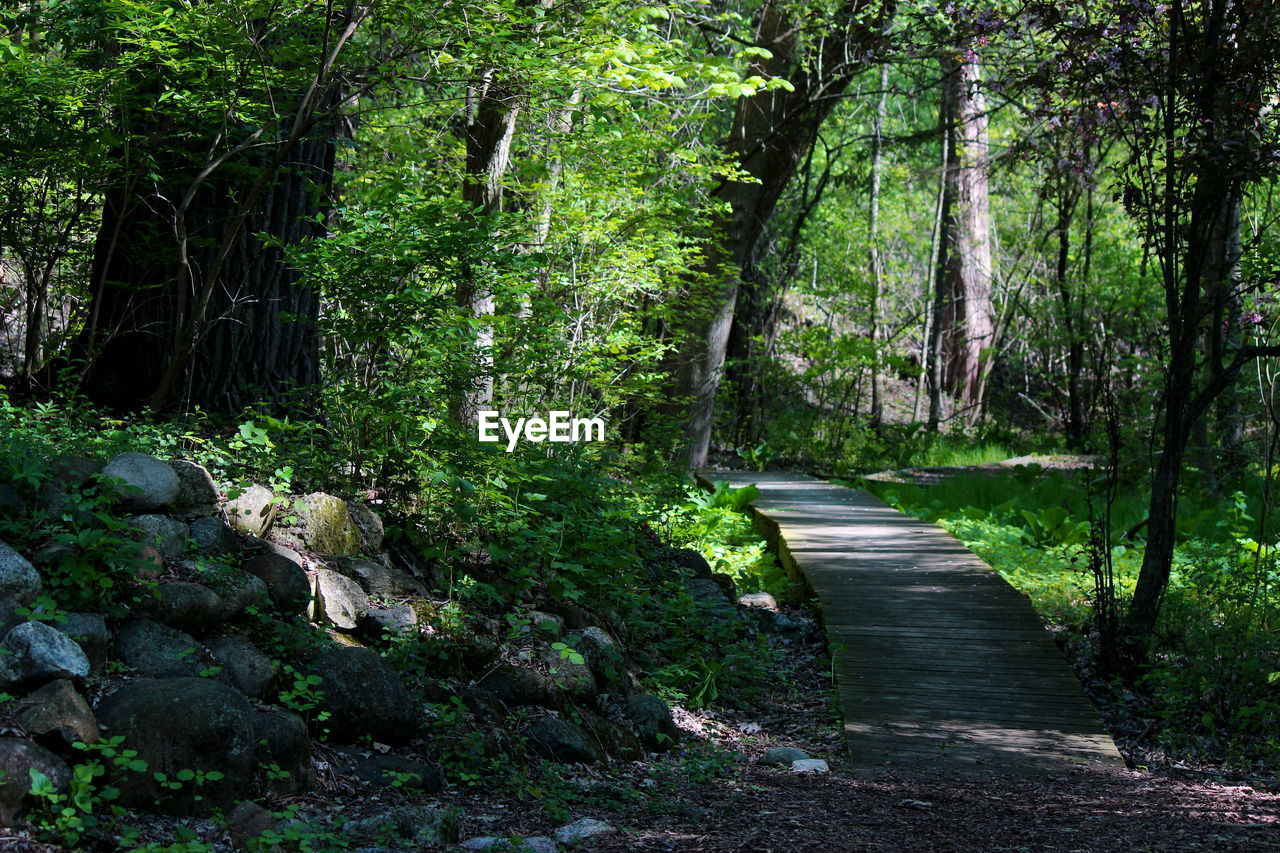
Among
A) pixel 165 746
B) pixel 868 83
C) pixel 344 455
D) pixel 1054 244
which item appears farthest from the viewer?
pixel 868 83

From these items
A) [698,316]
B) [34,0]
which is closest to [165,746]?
[34,0]

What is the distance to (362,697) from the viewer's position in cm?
368

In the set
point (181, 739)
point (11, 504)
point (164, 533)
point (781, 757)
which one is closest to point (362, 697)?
point (181, 739)

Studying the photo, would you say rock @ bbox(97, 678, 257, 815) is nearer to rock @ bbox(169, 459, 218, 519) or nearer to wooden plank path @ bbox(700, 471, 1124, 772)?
rock @ bbox(169, 459, 218, 519)

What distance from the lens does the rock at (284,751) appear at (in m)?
3.20

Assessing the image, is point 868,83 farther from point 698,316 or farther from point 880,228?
point 698,316

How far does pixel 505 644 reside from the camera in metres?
4.65

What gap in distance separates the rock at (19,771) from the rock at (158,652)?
58cm

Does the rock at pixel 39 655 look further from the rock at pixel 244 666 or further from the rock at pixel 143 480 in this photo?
the rock at pixel 143 480

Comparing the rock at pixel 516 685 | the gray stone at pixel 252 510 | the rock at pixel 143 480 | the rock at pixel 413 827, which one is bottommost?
Result: the rock at pixel 413 827

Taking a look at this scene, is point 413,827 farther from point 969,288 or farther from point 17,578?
point 969,288

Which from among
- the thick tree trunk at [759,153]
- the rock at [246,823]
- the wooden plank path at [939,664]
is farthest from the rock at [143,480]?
the thick tree trunk at [759,153]

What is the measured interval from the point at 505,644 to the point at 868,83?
1975cm

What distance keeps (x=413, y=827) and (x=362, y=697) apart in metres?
0.69
